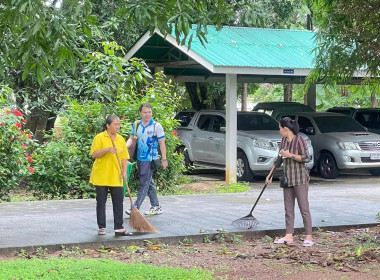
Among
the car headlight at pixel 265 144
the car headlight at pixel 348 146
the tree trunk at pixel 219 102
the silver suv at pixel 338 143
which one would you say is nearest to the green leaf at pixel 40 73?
the car headlight at pixel 265 144

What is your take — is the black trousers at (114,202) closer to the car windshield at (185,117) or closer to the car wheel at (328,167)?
the car wheel at (328,167)

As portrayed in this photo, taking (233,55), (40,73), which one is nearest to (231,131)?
(233,55)

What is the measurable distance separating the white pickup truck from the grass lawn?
10.7m

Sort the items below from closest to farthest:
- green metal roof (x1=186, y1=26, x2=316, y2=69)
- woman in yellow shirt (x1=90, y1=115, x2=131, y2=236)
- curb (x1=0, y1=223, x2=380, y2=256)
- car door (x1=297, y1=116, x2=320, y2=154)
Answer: curb (x1=0, y1=223, x2=380, y2=256)
woman in yellow shirt (x1=90, y1=115, x2=131, y2=236)
green metal roof (x1=186, y1=26, x2=316, y2=69)
car door (x1=297, y1=116, x2=320, y2=154)

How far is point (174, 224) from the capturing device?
10453 mm

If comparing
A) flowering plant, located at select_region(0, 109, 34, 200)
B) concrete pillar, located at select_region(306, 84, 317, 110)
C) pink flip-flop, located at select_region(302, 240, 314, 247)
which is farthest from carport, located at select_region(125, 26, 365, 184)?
pink flip-flop, located at select_region(302, 240, 314, 247)

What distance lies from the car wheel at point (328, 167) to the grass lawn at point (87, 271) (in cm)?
1272

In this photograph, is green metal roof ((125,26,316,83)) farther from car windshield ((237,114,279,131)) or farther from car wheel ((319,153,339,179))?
car wheel ((319,153,339,179))

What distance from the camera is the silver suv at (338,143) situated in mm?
19125

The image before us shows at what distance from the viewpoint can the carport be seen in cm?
1698

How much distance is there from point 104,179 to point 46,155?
5.06 metres

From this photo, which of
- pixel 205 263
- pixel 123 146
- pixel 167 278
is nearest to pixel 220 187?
pixel 123 146

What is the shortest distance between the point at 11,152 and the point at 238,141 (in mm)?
6799

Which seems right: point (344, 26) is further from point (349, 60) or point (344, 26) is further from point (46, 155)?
point (46, 155)
